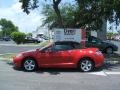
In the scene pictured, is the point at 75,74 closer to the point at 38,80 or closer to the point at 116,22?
the point at 38,80

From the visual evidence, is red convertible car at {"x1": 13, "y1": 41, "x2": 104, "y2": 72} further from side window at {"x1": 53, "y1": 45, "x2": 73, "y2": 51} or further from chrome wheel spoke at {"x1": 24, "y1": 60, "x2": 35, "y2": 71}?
side window at {"x1": 53, "y1": 45, "x2": 73, "y2": 51}

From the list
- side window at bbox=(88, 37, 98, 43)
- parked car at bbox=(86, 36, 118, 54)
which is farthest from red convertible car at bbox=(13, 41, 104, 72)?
side window at bbox=(88, 37, 98, 43)

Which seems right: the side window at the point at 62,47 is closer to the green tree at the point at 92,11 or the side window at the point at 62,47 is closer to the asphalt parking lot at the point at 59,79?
the asphalt parking lot at the point at 59,79

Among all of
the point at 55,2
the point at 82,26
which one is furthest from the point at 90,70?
the point at 82,26

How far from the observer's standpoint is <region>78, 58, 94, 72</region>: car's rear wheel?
17781 mm

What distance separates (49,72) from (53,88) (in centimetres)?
489

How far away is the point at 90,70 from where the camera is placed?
1788 cm

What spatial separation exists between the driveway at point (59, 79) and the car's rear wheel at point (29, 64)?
0.33 metres

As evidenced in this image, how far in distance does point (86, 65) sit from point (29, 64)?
255cm

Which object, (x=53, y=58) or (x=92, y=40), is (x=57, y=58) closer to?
(x=53, y=58)

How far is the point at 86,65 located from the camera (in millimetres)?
17859

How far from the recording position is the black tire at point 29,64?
17.7 meters

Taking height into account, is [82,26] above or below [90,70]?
above

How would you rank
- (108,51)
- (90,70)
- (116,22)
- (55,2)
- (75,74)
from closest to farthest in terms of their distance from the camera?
(75,74) < (90,70) < (55,2) < (116,22) < (108,51)
